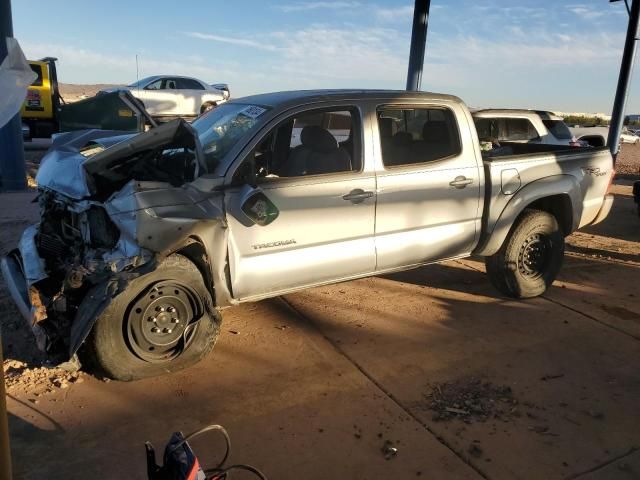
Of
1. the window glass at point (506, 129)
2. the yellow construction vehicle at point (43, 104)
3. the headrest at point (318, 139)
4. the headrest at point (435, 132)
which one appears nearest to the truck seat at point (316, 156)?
the headrest at point (318, 139)

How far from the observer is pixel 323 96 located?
427 centimetres

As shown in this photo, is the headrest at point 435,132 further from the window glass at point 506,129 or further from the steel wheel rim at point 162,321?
the window glass at point 506,129

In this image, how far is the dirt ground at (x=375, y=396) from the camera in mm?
2984

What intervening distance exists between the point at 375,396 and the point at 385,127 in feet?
7.11

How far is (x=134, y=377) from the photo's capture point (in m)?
3.68

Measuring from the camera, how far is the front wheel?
527 centimetres

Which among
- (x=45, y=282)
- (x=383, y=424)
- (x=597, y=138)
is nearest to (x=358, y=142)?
(x=383, y=424)

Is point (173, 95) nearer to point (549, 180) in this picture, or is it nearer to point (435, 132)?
point (435, 132)

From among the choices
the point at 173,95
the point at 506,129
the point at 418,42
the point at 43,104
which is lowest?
the point at 506,129

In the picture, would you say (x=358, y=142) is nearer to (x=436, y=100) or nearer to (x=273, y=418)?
(x=436, y=100)

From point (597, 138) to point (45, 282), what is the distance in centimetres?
1416

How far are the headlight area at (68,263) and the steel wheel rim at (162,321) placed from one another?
29 centimetres

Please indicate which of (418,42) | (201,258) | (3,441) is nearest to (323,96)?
(201,258)

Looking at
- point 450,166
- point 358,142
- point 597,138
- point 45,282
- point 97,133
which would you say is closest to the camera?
point 45,282
